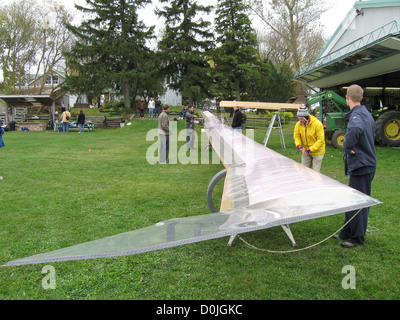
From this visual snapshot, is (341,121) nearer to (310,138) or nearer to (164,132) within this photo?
(164,132)

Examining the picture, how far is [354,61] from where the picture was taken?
1338cm

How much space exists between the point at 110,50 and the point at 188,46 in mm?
6610

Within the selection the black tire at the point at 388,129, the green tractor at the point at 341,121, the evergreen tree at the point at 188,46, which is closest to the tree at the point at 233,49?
the evergreen tree at the point at 188,46

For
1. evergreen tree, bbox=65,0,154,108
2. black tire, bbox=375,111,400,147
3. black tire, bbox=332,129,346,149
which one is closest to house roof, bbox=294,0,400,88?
black tire, bbox=375,111,400,147

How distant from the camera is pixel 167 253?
3.76 metres

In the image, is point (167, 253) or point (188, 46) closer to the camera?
point (167, 253)

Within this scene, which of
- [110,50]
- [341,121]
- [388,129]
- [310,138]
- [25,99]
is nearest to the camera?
[310,138]

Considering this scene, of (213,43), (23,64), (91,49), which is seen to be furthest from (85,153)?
(23,64)

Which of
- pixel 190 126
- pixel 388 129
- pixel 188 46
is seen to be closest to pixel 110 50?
pixel 188 46

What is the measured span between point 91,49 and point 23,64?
684 inches

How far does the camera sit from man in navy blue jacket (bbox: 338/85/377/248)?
3.66 m

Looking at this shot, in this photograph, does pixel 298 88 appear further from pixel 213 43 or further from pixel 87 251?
pixel 87 251

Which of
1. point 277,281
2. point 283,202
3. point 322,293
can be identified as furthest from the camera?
point 277,281

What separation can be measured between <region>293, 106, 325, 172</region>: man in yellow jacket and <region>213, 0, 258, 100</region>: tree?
73.3 ft
